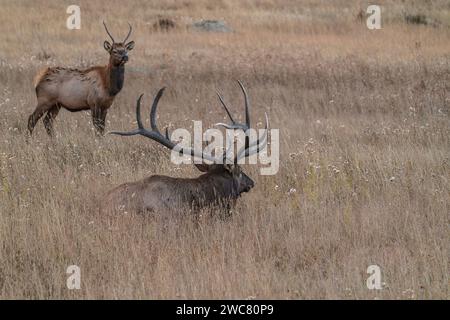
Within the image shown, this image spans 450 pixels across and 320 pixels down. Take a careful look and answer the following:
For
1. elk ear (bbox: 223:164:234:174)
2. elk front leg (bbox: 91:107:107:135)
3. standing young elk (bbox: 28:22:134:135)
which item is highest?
standing young elk (bbox: 28:22:134:135)

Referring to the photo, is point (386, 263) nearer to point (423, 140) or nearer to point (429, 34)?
point (423, 140)

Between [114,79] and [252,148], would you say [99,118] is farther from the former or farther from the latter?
[252,148]

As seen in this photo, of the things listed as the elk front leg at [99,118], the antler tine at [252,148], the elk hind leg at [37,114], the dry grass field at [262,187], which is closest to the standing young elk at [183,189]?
the antler tine at [252,148]

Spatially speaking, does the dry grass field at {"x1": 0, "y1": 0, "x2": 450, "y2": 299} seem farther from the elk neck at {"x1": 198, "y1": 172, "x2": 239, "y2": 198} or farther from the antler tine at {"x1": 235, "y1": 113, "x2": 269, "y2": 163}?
the antler tine at {"x1": 235, "y1": 113, "x2": 269, "y2": 163}

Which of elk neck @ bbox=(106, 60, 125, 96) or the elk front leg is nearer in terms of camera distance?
the elk front leg

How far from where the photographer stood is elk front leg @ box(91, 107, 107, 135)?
11047 mm

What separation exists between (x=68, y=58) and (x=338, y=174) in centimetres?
1117

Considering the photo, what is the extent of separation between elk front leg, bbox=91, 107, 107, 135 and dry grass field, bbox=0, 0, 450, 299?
0.20 metres

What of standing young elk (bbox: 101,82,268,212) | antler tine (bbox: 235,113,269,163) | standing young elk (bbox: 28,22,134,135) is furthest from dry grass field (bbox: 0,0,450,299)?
antler tine (bbox: 235,113,269,163)

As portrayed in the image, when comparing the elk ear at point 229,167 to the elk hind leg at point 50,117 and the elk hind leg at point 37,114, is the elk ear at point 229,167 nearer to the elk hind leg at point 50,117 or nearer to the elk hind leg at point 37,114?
the elk hind leg at point 50,117

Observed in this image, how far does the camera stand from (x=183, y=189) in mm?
6957

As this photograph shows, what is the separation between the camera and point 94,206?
7355mm

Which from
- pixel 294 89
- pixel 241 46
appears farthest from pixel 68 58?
pixel 294 89

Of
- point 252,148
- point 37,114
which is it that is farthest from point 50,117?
point 252,148
